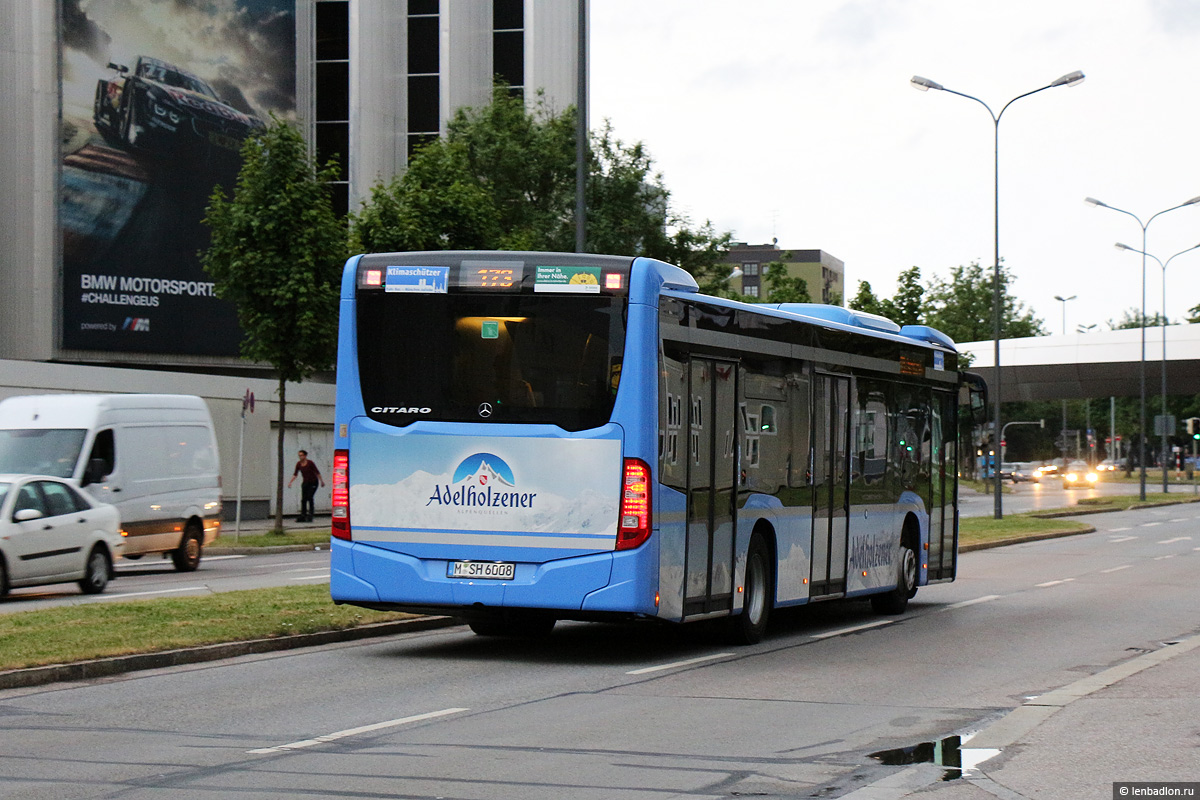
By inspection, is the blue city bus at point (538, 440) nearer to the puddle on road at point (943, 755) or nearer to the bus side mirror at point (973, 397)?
the puddle on road at point (943, 755)

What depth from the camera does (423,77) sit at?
59844 millimetres

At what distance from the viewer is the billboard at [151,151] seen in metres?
45.6

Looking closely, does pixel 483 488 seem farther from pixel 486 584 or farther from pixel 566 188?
pixel 566 188

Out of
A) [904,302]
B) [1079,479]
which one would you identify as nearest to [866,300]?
[904,302]

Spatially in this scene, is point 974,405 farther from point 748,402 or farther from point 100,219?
point 100,219

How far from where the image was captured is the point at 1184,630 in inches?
640

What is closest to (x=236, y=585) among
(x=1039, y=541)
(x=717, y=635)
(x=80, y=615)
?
(x=80, y=615)

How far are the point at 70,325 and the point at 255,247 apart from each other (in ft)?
51.2

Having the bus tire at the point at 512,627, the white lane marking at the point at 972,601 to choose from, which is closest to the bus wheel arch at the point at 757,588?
the bus tire at the point at 512,627

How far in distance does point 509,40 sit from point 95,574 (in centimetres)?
4316

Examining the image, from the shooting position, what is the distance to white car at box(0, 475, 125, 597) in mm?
18047

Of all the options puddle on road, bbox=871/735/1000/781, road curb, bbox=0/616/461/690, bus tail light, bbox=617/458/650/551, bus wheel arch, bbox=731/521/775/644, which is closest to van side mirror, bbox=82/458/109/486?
road curb, bbox=0/616/461/690

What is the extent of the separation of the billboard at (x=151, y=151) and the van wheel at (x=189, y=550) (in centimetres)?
2236

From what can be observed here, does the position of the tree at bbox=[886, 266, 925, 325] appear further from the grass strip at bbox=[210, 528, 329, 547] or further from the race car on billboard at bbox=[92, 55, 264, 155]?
the grass strip at bbox=[210, 528, 329, 547]
